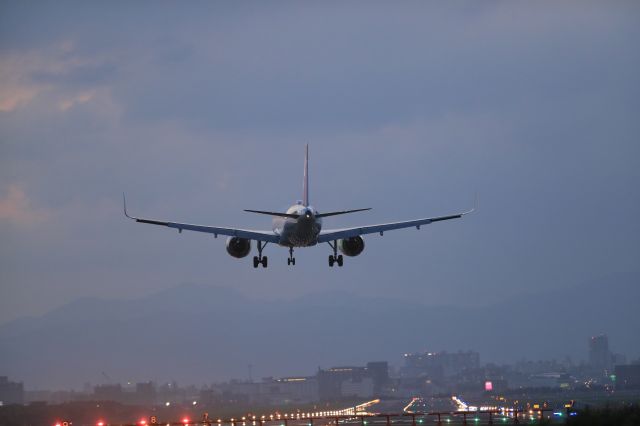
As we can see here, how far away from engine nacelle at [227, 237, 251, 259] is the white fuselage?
496 cm

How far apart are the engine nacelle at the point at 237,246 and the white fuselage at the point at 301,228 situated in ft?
16.3

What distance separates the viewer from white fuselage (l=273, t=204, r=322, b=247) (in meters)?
89.0

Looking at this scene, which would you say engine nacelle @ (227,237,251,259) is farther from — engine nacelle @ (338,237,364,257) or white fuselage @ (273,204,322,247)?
engine nacelle @ (338,237,364,257)

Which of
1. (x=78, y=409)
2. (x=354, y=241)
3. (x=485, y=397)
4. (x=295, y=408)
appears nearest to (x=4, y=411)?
(x=78, y=409)

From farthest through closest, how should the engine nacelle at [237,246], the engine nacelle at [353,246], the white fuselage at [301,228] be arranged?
1. the engine nacelle at [353,246]
2. the engine nacelle at [237,246]
3. the white fuselage at [301,228]

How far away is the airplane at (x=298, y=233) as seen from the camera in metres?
89.6

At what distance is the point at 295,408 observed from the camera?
178 m

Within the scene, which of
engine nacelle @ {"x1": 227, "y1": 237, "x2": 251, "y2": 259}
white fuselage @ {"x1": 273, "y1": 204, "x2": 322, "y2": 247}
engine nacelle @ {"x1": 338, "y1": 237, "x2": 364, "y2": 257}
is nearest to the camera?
white fuselage @ {"x1": 273, "y1": 204, "x2": 322, "y2": 247}

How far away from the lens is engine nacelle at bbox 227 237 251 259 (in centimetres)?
9744

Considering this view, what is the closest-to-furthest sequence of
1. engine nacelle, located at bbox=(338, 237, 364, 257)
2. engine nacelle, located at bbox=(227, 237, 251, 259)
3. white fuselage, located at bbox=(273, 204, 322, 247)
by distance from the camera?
1. white fuselage, located at bbox=(273, 204, 322, 247)
2. engine nacelle, located at bbox=(227, 237, 251, 259)
3. engine nacelle, located at bbox=(338, 237, 364, 257)

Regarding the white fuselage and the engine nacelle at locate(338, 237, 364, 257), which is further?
the engine nacelle at locate(338, 237, 364, 257)

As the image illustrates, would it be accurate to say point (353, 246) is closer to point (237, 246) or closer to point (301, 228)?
point (301, 228)

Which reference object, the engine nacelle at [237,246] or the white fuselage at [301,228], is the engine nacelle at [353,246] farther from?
the engine nacelle at [237,246]

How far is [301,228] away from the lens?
89625 mm
